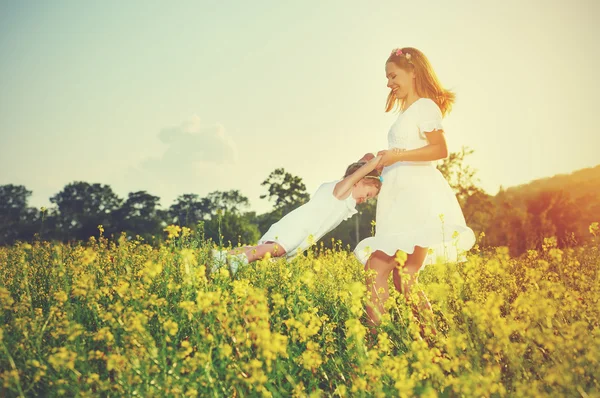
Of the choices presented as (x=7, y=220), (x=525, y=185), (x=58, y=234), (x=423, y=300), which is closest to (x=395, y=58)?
(x=423, y=300)

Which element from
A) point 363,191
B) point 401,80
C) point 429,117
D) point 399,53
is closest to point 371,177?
point 363,191

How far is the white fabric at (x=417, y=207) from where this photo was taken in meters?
3.59

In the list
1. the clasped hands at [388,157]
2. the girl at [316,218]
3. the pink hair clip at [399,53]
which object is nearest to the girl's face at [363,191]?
the girl at [316,218]

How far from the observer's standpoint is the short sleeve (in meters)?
3.69

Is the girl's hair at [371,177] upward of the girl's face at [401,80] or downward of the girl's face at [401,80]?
downward

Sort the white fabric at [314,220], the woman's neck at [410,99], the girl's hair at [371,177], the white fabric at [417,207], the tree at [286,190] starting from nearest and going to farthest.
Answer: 1. the white fabric at [417,207]
2. the woman's neck at [410,99]
3. the girl's hair at [371,177]
4. the white fabric at [314,220]
5. the tree at [286,190]

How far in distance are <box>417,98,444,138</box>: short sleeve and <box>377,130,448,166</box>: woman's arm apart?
4 centimetres

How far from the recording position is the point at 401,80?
3.96 metres

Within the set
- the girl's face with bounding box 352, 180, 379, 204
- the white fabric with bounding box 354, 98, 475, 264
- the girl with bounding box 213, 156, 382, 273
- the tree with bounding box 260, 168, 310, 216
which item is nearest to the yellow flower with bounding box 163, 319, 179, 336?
the white fabric with bounding box 354, 98, 475, 264

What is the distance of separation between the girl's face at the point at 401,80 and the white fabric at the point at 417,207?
0.70 feet

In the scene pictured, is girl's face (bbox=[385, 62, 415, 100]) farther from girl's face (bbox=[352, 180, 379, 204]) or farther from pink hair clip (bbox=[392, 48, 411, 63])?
girl's face (bbox=[352, 180, 379, 204])

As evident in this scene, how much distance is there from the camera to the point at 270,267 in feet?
14.9

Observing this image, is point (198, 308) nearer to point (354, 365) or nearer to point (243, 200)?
point (354, 365)

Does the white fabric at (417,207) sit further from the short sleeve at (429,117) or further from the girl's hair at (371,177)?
the girl's hair at (371,177)
